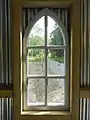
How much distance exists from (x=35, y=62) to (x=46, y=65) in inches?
5.7

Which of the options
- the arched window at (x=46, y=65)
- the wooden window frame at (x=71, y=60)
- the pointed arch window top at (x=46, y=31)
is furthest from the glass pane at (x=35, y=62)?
the wooden window frame at (x=71, y=60)

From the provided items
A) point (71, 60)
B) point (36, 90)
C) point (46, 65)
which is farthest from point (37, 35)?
point (36, 90)

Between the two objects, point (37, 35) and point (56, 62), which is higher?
point (37, 35)

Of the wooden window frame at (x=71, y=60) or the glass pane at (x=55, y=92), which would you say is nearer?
the wooden window frame at (x=71, y=60)

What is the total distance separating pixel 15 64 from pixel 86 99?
0.97m

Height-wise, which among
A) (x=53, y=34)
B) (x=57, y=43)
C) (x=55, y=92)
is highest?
(x=53, y=34)

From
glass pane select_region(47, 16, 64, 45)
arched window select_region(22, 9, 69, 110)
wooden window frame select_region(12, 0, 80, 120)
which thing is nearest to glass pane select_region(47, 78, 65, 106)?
arched window select_region(22, 9, 69, 110)

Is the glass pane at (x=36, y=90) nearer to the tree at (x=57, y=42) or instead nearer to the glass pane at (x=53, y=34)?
the tree at (x=57, y=42)

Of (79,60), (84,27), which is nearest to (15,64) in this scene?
(79,60)

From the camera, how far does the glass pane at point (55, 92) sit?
128 inches

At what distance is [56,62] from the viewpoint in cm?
325

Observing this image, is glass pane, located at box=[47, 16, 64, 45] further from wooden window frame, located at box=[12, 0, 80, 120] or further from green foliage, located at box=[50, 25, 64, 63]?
wooden window frame, located at box=[12, 0, 80, 120]

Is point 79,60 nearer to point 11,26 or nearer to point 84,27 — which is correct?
point 84,27

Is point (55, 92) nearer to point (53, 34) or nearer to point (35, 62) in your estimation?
point (35, 62)
